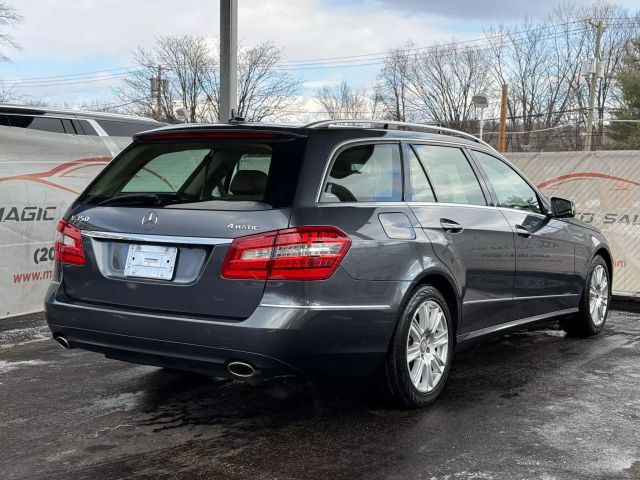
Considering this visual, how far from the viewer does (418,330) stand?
168 inches

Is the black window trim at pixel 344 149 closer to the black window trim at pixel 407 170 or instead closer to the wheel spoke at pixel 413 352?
the black window trim at pixel 407 170

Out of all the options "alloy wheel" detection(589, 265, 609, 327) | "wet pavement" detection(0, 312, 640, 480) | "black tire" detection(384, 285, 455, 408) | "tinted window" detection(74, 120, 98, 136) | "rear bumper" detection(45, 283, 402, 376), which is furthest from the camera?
"tinted window" detection(74, 120, 98, 136)

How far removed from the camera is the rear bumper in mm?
3584

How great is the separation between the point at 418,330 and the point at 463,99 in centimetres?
5328

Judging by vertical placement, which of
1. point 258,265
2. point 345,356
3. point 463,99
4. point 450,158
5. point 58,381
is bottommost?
point 58,381

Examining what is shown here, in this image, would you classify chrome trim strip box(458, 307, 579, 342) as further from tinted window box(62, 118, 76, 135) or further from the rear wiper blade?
tinted window box(62, 118, 76, 135)

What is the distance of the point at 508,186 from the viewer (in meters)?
5.51

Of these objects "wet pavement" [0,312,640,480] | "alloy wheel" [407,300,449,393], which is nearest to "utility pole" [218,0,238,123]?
"wet pavement" [0,312,640,480]

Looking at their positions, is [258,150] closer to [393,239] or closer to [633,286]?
[393,239]

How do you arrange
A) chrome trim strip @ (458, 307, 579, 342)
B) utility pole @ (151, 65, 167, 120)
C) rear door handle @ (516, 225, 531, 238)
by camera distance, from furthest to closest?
utility pole @ (151, 65, 167, 120) < rear door handle @ (516, 225, 531, 238) < chrome trim strip @ (458, 307, 579, 342)

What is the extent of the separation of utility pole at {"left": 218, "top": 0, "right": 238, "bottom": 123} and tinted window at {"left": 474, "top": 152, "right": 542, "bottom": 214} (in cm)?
443

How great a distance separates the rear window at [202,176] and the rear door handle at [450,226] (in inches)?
43.4

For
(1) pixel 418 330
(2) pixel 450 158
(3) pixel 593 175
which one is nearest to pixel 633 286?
(3) pixel 593 175

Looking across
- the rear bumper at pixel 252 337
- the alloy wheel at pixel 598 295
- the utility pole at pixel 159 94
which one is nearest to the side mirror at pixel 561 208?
the alloy wheel at pixel 598 295
